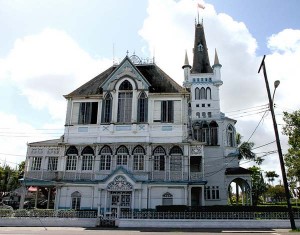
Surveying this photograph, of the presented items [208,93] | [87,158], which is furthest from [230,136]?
[87,158]

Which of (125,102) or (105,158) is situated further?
(125,102)

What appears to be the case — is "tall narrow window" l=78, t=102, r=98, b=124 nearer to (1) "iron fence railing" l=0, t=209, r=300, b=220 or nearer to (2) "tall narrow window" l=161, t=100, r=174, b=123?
(2) "tall narrow window" l=161, t=100, r=174, b=123

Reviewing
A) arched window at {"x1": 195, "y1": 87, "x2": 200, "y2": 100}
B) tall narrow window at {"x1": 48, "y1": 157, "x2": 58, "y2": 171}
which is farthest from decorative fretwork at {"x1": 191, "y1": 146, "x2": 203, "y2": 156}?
arched window at {"x1": 195, "y1": 87, "x2": 200, "y2": 100}

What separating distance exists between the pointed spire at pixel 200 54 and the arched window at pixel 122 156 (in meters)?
21.3

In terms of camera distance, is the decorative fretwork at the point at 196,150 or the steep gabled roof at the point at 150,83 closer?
the decorative fretwork at the point at 196,150

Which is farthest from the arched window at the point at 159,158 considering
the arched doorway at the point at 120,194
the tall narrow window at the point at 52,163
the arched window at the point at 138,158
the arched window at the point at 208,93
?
the arched window at the point at 208,93

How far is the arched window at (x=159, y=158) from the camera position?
3003 centimetres

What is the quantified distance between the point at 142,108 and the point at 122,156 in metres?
5.33

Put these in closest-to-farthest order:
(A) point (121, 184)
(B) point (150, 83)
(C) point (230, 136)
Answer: (A) point (121, 184) → (B) point (150, 83) → (C) point (230, 136)

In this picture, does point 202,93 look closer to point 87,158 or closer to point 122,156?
point 122,156

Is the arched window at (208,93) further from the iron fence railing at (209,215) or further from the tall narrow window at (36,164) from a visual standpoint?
the tall narrow window at (36,164)

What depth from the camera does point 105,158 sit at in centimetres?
3069

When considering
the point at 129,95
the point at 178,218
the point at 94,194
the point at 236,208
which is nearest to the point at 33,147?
the point at 94,194

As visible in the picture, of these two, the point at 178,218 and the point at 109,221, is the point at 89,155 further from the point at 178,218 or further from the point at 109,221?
the point at 178,218
